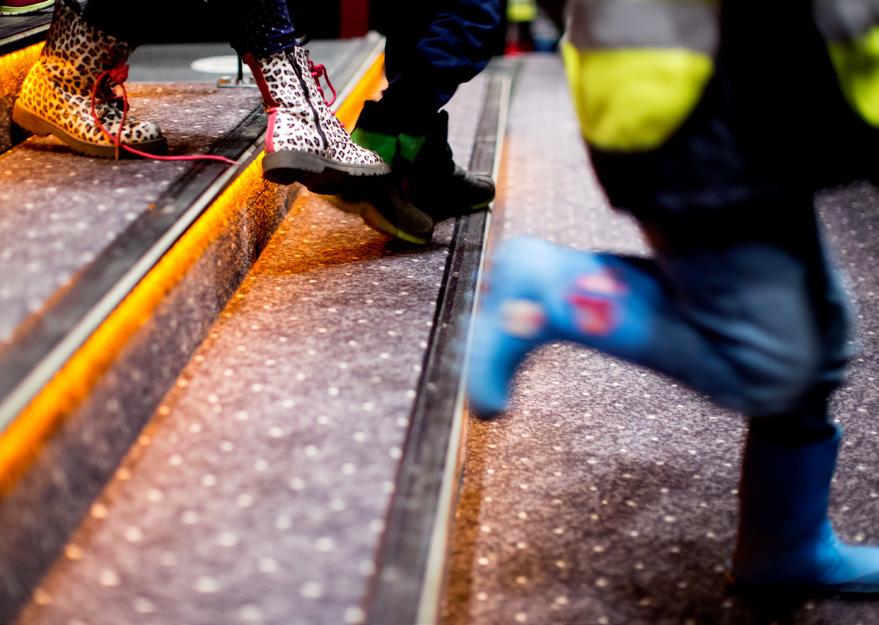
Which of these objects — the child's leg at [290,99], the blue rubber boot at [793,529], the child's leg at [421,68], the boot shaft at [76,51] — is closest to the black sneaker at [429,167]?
the child's leg at [421,68]

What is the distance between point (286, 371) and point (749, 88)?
540 mm

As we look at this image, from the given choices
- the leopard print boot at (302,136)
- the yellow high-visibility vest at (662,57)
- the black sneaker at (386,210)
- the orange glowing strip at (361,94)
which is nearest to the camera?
the yellow high-visibility vest at (662,57)

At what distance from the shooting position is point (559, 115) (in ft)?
9.41

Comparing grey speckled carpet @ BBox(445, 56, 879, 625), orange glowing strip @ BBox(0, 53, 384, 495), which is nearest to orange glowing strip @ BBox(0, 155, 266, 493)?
orange glowing strip @ BBox(0, 53, 384, 495)

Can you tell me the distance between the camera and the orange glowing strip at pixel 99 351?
1.89 ft

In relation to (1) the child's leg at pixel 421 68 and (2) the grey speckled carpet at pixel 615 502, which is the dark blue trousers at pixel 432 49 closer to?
(1) the child's leg at pixel 421 68

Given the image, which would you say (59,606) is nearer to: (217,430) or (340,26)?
(217,430)

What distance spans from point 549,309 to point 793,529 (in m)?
0.33

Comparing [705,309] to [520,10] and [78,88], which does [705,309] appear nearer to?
[78,88]

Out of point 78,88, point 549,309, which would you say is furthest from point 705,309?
point 78,88

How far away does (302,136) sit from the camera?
0.96 m

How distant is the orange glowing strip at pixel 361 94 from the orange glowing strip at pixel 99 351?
613 mm

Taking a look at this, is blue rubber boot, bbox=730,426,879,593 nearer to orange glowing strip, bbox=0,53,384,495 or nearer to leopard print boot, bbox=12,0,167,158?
orange glowing strip, bbox=0,53,384,495

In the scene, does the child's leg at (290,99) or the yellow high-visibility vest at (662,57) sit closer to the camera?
the yellow high-visibility vest at (662,57)
